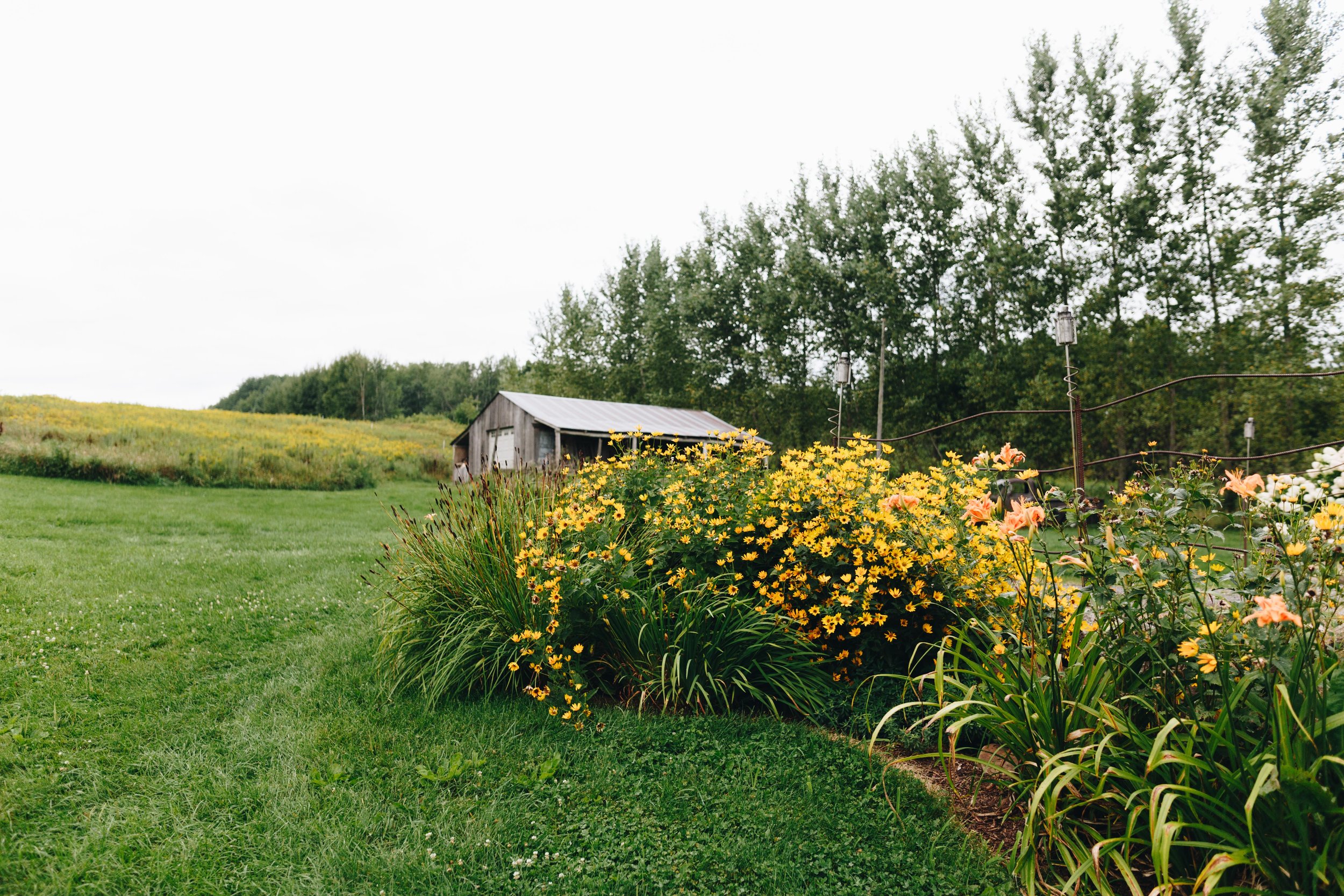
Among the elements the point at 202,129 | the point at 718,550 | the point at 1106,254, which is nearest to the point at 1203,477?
the point at 718,550

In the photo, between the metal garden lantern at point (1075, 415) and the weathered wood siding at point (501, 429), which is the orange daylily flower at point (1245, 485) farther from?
the weathered wood siding at point (501, 429)

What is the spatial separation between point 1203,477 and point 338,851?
3134mm

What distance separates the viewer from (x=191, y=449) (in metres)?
15.4

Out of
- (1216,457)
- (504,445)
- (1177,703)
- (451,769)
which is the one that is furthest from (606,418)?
(1177,703)

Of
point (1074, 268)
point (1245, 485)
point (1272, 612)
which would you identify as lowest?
point (1272, 612)

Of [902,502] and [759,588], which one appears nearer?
[902,502]

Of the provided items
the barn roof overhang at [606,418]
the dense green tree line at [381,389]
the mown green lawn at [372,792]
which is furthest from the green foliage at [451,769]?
the dense green tree line at [381,389]

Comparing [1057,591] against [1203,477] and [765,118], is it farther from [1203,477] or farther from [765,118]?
[765,118]

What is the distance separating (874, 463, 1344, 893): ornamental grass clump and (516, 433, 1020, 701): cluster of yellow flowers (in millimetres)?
599

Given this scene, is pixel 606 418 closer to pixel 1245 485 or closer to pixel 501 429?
pixel 501 429

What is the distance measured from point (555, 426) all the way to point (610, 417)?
2.82 meters

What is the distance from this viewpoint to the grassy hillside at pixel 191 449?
13.2 m

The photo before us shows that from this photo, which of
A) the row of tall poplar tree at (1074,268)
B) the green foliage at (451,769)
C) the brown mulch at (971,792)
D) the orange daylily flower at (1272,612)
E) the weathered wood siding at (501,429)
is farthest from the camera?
the weathered wood siding at (501,429)

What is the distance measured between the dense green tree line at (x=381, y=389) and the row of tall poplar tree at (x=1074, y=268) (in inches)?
954
